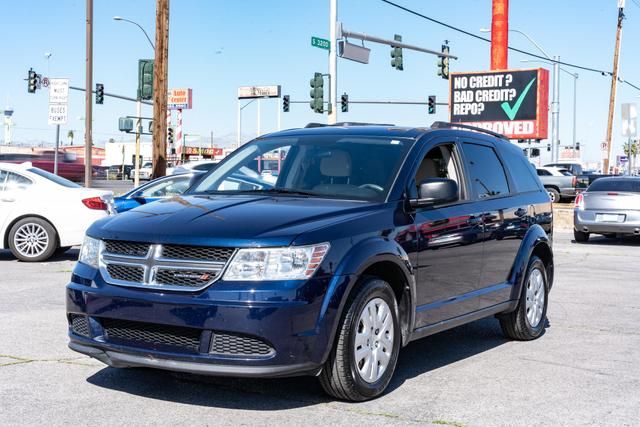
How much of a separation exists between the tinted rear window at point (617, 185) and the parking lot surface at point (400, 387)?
11503 mm

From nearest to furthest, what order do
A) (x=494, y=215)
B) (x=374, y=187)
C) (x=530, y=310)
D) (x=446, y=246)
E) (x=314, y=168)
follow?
(x=374, y=187), (x=446, y=246), (x=314, y=168), (x=494, y=215), (x=530, y=310)

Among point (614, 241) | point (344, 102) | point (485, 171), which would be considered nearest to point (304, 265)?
point (485, 171)

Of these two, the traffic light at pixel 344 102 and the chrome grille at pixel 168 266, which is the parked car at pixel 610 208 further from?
the traffic light at pixel 344 102

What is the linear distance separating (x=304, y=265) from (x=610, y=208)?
1568cm

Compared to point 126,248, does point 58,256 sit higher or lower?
lower

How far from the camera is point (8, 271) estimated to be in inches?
485

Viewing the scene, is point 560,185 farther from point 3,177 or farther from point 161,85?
point 3,177

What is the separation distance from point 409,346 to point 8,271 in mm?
6841

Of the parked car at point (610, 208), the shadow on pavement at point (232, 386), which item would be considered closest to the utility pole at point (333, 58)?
the parked car at point (610, 208)

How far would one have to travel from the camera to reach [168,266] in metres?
5.11

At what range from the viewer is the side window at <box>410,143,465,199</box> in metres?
6.60

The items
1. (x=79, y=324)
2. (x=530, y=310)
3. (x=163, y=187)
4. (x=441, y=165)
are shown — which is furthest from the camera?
(x=163, y=187)

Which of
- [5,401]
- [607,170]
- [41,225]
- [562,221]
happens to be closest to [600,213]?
[562,221]

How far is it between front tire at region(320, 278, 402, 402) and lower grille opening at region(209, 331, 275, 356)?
1.62 feet
